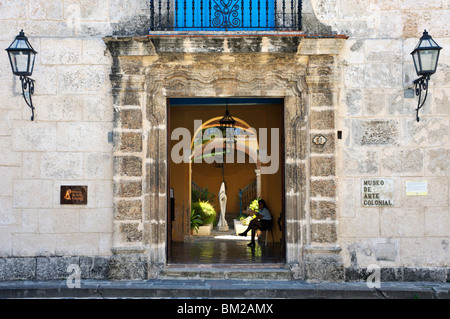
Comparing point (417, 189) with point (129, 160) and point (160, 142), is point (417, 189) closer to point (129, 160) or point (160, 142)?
point (160, 142)

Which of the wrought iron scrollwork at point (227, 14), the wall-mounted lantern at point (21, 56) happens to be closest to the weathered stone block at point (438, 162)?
the wrought iron scrollwork at point (227, 14)

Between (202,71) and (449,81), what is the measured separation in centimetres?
334

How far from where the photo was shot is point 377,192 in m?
6.60

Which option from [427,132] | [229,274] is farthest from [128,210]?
[427,132]

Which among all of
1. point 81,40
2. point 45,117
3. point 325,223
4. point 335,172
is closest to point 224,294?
point 325,223

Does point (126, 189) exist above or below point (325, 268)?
above

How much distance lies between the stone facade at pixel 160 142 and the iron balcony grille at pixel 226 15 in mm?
242

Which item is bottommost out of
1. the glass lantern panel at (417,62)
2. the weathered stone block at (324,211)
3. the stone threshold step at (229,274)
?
the stone threshold step at (229,274)

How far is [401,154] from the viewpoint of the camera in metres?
6.62

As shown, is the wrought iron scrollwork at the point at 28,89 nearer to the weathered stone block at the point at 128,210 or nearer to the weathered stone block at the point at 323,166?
the weathered stone block at the point at 128,210

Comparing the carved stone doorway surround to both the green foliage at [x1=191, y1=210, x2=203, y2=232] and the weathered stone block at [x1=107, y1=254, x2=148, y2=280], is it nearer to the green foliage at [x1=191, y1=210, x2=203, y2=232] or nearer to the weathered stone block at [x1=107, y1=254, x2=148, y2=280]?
the weathered stone block at [x1=107, y1=254, x2=148, y2=280]

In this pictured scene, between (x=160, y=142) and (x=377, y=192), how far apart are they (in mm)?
3015

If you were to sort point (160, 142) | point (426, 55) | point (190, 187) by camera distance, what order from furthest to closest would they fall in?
point (190, 187) → point (160, 142) → point (426, 55)

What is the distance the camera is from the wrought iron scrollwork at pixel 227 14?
6.80 m
